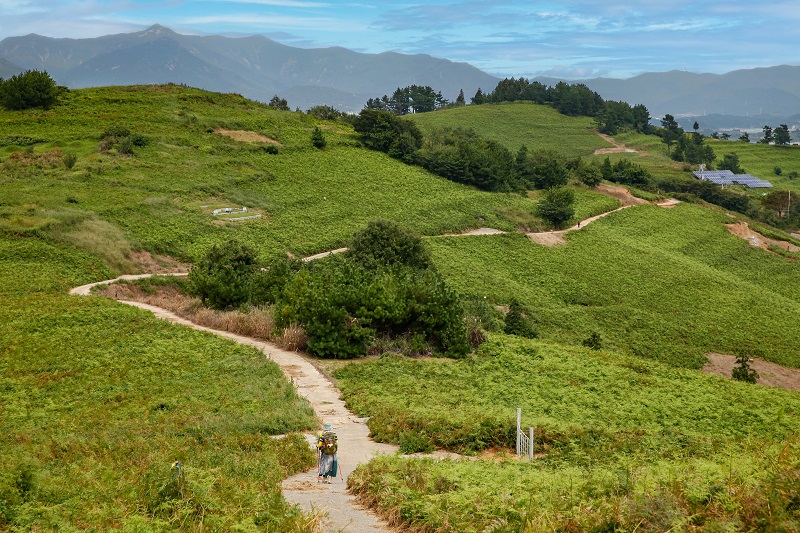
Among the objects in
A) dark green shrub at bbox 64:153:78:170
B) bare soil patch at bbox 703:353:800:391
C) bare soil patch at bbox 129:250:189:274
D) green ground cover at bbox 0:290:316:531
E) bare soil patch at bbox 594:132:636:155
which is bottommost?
bare soil patch at bbox 703:353:800:391

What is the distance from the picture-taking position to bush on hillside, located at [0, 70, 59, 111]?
67.7 meters

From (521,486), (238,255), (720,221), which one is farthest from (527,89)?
(521,486)

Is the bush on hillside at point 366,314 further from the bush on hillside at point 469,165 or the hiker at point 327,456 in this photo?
the bush on hillside at point 469,165

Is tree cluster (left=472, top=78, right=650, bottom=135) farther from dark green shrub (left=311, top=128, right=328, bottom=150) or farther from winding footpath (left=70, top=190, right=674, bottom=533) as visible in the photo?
winding footpath (left=70, top=190, right=674, bottom=533)

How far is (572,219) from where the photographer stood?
224ft

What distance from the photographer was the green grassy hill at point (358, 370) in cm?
987

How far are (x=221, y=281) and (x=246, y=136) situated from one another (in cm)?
4260

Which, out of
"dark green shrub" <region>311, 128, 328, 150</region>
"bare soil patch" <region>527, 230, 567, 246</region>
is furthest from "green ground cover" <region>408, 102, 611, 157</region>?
"bare soil patch" <region>527, 230, 567, 246</region>

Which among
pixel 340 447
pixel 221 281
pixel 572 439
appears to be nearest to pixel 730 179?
pixel 221 281

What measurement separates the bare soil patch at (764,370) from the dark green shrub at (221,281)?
22969 millimetres

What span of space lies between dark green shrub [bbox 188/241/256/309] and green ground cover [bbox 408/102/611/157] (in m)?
87.8

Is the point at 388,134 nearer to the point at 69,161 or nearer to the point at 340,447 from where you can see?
the point at 69,161

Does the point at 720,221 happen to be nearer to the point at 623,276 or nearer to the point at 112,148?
the point at 623,276

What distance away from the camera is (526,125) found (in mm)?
135250
